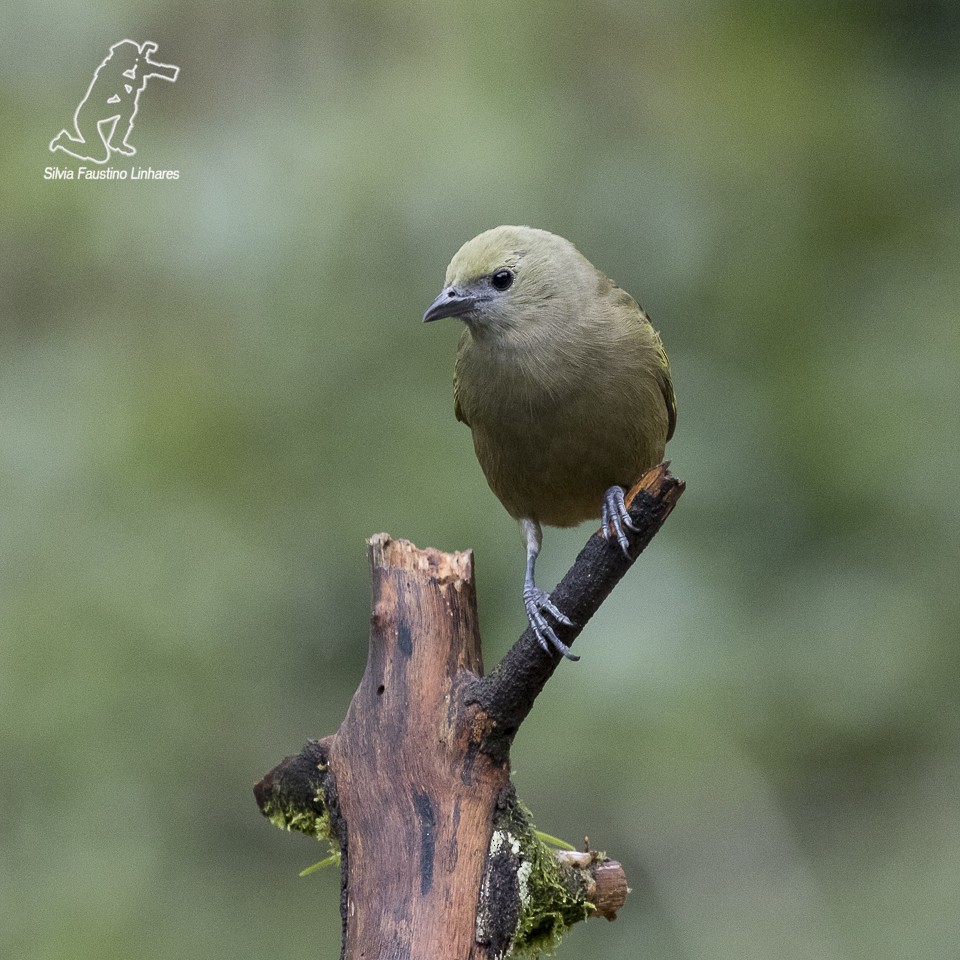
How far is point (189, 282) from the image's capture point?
228 inches

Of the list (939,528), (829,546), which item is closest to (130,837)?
(829,546)

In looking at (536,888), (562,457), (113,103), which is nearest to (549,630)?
(536,888)

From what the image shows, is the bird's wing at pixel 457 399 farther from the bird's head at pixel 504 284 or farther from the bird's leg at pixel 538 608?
the bird's leg at pixel 538 608

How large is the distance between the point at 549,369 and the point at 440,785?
1263mm

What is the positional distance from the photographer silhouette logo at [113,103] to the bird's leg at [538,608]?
2.61 m

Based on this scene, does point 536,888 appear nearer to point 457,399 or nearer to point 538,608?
point 538,608

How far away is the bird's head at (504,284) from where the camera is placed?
389 centimetres

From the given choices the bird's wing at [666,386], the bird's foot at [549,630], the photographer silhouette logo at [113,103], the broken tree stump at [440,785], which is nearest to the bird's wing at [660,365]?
the bird's wing at [666,386]

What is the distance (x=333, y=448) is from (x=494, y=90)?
160cm

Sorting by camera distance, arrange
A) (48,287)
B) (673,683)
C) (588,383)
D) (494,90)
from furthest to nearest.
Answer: (48,287) → (494,90) → (673,683) → (588,383)

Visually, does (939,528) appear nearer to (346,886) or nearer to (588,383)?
(588,383)

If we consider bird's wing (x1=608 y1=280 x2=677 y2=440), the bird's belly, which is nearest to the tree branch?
the bird's belly

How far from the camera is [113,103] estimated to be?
5.93 m

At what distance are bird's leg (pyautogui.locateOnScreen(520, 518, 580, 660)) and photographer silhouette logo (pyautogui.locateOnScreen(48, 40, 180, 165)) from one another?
8.55 ft
